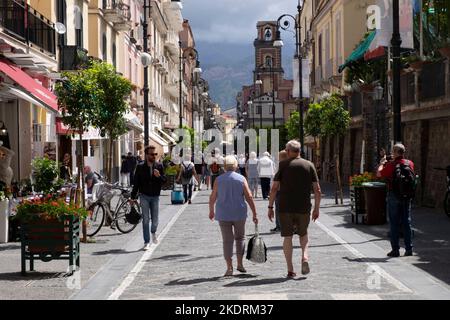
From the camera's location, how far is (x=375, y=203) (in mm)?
18500

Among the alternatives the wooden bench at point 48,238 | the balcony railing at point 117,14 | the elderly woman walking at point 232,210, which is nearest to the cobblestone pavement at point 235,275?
the wooden bench at point 48,238

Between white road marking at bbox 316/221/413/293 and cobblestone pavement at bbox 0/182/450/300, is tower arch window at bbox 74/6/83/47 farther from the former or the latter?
white road marking at bbox 316/221/413/293

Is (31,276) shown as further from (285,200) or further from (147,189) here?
(147,189)

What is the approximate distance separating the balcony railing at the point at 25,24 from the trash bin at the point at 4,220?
627cm

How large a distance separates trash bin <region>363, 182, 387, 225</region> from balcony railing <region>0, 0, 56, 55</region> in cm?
915

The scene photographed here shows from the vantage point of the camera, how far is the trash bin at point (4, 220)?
15434 mm

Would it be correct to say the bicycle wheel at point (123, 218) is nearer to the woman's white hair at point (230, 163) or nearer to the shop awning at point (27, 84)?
the shop awning at point (27, 84)

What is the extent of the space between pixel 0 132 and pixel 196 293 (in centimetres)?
1260

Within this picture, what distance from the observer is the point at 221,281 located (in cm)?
1059

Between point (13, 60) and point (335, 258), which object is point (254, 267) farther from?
point (13, 60)

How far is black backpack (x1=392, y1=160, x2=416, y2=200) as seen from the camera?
13.0 metres

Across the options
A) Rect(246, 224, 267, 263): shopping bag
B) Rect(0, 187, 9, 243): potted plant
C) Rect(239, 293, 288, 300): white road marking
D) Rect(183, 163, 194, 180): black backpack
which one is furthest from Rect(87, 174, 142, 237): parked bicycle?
Rect(183, 163, 194, 180): black backpack

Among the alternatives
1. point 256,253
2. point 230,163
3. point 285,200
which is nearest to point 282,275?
point 256,253

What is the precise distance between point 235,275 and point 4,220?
19.7 feet
